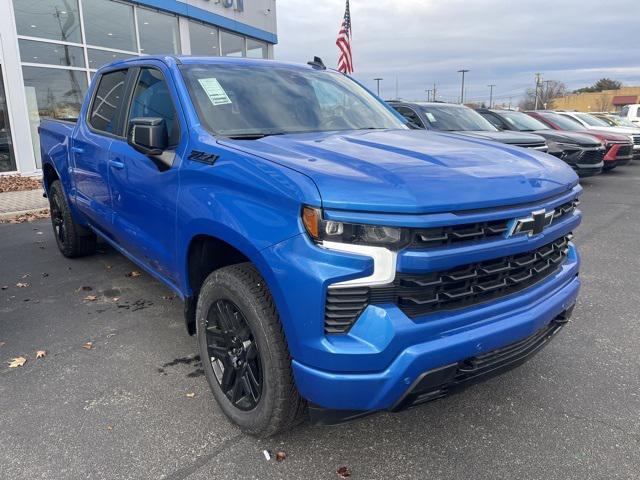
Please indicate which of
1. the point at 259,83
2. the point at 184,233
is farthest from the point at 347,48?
the point at 184,233

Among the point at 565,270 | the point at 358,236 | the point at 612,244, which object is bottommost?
the point at 612,244

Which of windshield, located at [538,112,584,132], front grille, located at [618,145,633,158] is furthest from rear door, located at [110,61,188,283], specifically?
front grille, located at [618,145,633,158]

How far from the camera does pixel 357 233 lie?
6.39 feet

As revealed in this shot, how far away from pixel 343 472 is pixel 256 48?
19.8 m

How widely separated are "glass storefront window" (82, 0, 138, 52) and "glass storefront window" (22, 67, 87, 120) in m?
1.11

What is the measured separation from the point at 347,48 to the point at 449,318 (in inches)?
492

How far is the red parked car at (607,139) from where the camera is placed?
40.8ft

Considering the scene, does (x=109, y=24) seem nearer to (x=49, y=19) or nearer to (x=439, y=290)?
(x=49, y=19)

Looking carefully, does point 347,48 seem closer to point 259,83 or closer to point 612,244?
point 612,244

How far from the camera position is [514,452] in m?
2.46

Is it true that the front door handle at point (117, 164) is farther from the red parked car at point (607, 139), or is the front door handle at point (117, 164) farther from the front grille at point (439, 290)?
the red parked car at point (607, 139)

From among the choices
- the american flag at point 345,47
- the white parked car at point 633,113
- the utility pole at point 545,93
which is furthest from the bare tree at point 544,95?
the american flag at point 345,47

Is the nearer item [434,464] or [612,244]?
[434,464]

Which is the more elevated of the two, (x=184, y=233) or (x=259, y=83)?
(x=259, y=83)
